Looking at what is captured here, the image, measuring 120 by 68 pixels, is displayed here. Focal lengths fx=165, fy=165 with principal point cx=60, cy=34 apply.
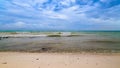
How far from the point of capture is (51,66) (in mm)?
4688

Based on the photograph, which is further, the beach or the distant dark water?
the distant dark water

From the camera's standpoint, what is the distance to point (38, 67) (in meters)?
4.59

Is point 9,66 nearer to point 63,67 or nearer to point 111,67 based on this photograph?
point 63,67

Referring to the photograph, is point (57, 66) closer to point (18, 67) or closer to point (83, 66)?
point (83, 66)

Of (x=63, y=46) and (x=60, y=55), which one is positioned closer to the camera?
(x=60, y=55)

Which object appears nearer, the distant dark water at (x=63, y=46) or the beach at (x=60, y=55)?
the beach at (x=60, y=55)

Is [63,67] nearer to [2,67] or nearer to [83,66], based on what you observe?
[83,66]

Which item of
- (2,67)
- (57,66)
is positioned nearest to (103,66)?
(57,66)

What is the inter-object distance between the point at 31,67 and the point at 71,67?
1.11m

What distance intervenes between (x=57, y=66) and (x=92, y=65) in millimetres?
1023

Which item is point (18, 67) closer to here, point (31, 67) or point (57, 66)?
point (31, 67)

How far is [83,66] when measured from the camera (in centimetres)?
470

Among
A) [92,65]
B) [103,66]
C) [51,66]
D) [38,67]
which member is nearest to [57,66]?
[51,66]

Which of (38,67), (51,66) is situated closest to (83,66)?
(51,66)
